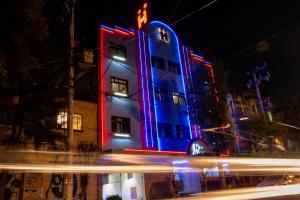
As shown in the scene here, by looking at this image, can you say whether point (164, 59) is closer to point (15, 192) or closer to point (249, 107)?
point (249, 107)

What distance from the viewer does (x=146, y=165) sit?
10984 mm

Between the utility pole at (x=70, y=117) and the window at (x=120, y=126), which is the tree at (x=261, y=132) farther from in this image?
the utility pole at (x=70, y=117)

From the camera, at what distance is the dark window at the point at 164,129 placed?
25.3 meters

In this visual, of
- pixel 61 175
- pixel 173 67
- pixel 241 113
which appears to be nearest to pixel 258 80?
pixel 241 113

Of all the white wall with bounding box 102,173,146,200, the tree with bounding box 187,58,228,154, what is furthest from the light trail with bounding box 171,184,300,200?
the tree with bounding box 187,58,228,154

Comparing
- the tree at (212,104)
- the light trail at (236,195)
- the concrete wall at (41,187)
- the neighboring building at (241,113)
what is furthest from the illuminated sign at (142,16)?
the light trail at (236,195)

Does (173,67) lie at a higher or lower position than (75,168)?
higher

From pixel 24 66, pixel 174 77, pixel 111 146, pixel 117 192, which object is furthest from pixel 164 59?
pixel 24 66

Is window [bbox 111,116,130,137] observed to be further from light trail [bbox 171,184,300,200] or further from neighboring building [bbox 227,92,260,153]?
light trail [bbox 171,184,300,200]

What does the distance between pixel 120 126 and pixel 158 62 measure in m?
8.27

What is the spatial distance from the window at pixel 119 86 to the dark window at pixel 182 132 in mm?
5873

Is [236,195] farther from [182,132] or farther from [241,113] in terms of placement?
[241,113]

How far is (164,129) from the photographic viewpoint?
25.8 m

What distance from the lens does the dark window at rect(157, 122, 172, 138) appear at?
2530 cm
